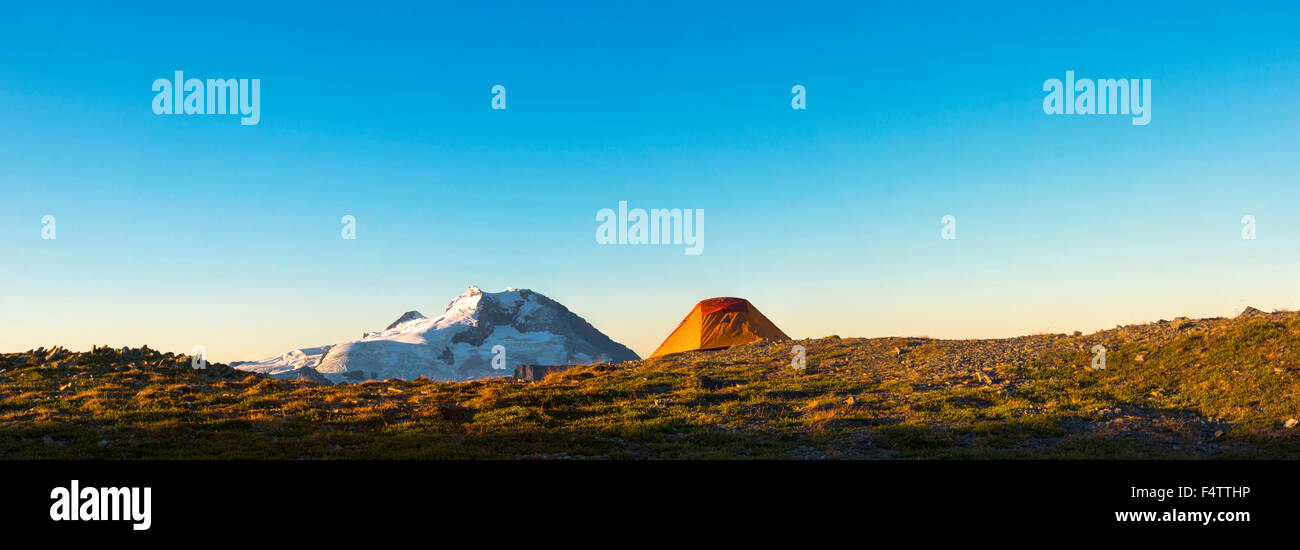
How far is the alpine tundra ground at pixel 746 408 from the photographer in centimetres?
1730

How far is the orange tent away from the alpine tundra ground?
16102mm

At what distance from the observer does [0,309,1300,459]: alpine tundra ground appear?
17297mm

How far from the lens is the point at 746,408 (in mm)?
24625

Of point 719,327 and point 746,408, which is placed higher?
point 719,327

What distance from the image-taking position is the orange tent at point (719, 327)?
52969 mm

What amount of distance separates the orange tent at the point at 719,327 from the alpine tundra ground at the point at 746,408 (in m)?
16.1

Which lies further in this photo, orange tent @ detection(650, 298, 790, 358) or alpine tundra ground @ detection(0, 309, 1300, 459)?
orange tent @ detection(650, 298, 790, 358)

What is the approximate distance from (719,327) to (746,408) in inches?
1163

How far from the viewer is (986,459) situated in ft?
52.4

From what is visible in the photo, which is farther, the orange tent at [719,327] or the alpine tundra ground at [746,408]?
the orange tent at [719,327]
